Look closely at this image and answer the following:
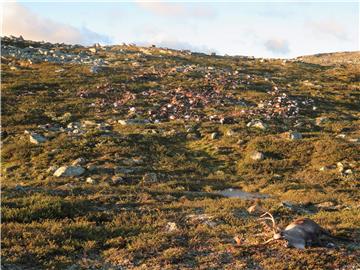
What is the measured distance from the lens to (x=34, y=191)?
19547 millimetres

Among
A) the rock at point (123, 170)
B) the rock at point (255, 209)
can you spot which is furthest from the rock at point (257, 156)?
the rock at point (255, 209)

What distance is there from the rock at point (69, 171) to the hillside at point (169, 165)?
0.07 metres

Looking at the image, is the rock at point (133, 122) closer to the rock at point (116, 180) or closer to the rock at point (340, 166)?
the rock at point (116, 180)

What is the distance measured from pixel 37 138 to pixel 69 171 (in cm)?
607

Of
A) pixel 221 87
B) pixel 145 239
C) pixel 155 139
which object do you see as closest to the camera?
pixel 145 239

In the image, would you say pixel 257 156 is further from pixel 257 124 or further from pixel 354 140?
pixel 354 140

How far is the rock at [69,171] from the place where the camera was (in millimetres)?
23250

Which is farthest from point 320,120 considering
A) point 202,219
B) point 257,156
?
point 202,219

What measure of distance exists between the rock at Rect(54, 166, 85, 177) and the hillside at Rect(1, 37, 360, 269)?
0.07 m

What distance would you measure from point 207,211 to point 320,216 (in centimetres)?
411

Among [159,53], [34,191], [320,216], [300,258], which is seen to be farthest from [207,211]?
[159,53]

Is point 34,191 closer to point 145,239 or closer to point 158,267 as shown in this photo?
point 145,239

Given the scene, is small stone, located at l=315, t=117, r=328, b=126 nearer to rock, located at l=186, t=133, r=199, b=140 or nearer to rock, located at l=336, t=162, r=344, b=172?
rock, located at l=336, t=162, r=344, b=172

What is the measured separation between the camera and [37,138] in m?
28.3
